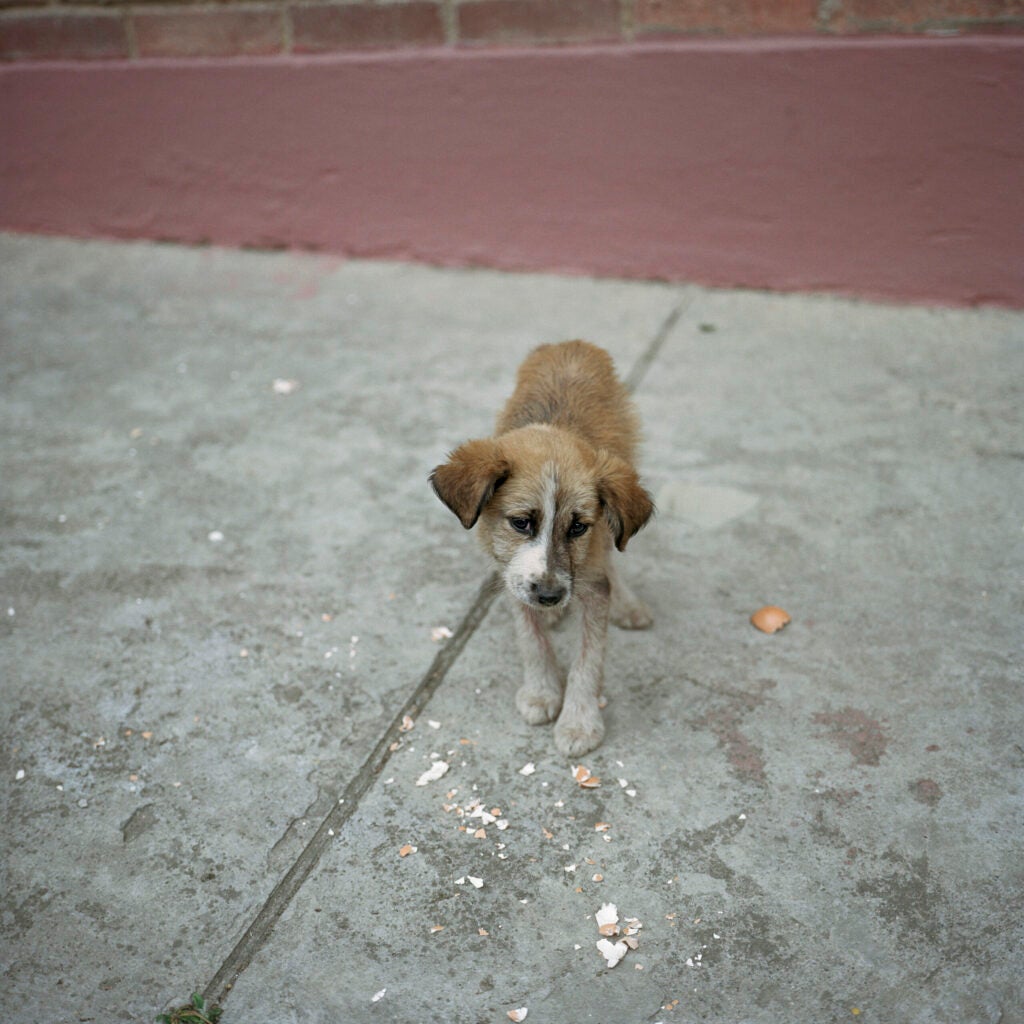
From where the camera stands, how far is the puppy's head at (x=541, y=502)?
3.10 metres

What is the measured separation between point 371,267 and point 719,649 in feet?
13.4

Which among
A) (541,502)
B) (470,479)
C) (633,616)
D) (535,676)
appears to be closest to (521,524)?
(541,502)

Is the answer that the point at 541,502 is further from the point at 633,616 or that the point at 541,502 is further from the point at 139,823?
the point at 139,823

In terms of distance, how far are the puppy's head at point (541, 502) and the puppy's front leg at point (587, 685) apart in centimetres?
12

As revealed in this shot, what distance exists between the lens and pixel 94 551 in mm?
4309

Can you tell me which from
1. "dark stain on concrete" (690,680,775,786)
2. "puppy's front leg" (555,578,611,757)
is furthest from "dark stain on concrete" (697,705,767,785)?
"puppy's front leg" (555,578,611,757)

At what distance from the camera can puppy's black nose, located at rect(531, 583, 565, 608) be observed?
3.07m

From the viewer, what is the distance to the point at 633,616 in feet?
12.4

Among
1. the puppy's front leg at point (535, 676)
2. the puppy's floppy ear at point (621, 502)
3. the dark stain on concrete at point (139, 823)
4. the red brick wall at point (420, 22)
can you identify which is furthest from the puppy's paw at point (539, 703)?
the red brick wall at point (420, 22)

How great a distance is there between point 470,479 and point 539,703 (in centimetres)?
84

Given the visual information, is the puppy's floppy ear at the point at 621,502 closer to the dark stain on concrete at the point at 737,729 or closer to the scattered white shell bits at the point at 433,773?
the dark stain on concrete at the point at 737,729

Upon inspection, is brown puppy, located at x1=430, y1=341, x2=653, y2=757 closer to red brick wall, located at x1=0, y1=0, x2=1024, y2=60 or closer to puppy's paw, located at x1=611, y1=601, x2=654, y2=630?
puppy's paw, located at x1=611, y1=601, x2=654, y2=630

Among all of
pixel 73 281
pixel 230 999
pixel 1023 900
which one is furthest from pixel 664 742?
pixel 73 281

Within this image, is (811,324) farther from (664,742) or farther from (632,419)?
(664,742)
